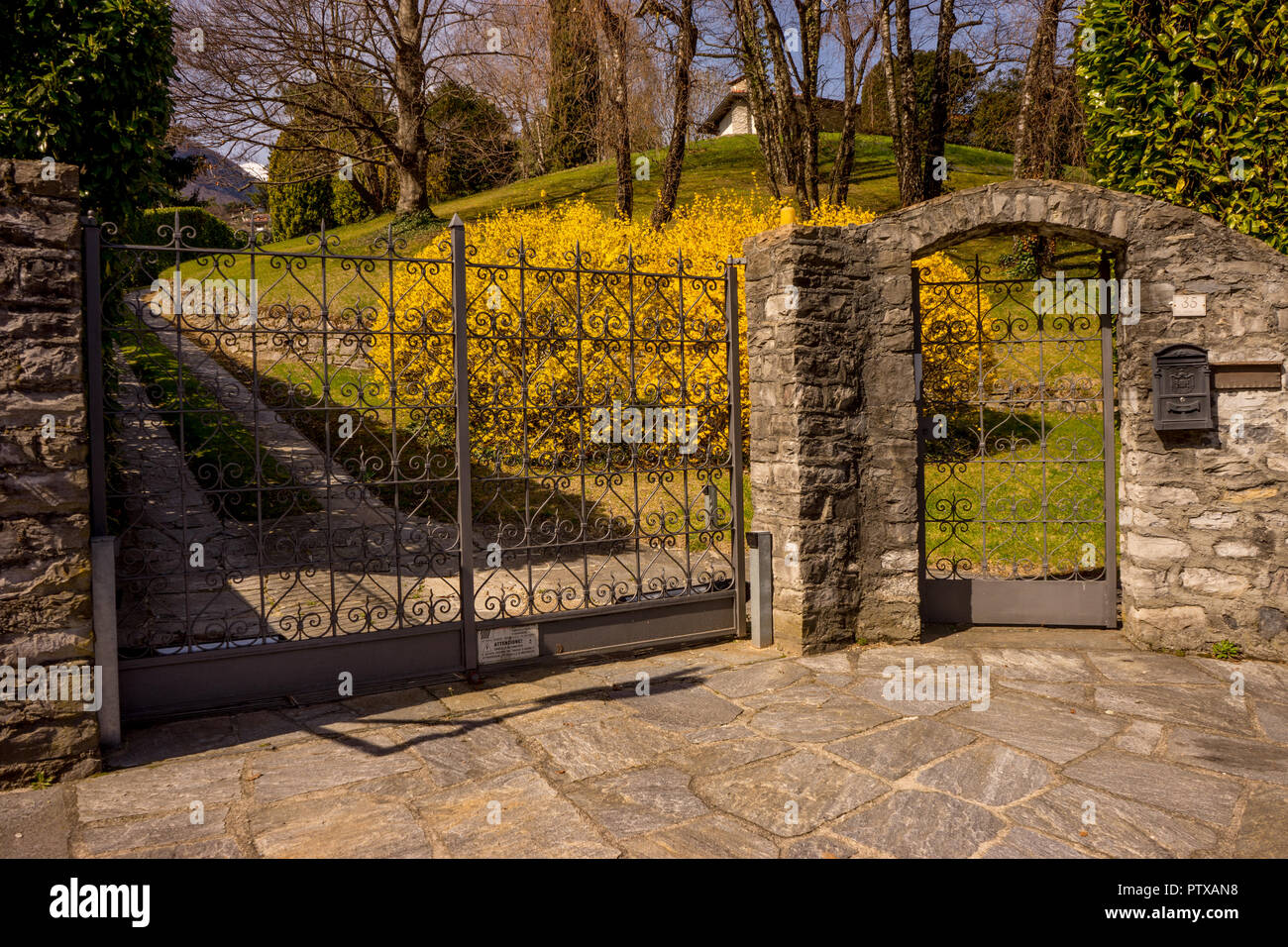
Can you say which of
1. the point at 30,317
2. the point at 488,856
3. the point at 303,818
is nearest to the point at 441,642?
the point at 303,818

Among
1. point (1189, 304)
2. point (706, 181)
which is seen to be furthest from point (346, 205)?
point (1189, 304)

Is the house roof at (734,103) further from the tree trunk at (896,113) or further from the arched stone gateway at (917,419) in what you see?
the arched stone gateway at (917,419)

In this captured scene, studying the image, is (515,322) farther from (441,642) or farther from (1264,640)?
(1264,640)

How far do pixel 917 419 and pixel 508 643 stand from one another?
9.93ft

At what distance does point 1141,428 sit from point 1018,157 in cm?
1254

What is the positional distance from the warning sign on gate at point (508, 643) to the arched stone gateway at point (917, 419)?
1644 millimetres

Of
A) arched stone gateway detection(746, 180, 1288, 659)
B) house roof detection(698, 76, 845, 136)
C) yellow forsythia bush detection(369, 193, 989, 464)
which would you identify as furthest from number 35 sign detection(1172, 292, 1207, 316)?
house roof detection(698, 76, 845, 136)

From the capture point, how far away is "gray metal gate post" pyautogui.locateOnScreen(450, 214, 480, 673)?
481 centimetres

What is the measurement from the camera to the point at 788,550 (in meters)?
5.46

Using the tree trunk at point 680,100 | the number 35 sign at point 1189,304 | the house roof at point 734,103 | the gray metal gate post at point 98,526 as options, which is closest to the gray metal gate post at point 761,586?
the number 35 sign at point 1189,304

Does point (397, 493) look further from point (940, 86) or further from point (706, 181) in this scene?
point (706, 181)

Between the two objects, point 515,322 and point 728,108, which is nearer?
point 515,322

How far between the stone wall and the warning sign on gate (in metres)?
1.96

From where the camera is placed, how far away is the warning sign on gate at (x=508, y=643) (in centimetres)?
499
